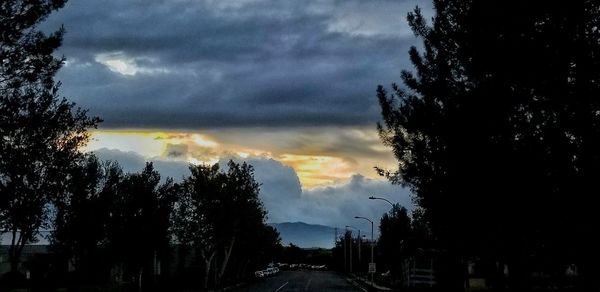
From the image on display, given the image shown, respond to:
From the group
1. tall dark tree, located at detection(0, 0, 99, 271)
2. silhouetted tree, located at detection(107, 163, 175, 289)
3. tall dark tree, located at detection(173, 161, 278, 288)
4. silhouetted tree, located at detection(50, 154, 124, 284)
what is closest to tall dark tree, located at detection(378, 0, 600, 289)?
tall dark tree, located at detection(0, 0, 99, 271)

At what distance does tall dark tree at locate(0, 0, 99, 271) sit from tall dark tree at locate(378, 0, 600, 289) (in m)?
11.1

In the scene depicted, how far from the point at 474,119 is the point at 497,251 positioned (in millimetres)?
3974

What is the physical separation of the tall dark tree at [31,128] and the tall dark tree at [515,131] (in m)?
11.1

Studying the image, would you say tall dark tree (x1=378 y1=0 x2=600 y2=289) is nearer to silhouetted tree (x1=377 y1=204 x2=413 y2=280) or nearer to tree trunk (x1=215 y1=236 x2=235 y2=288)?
tree trunk (x1=215 y1=236 x2=235 y2=288)

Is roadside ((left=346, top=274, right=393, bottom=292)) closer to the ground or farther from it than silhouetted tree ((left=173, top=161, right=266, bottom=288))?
closer to the ground

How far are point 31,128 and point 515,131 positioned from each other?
13.1 metres

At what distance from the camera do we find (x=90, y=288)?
4216 centimetres

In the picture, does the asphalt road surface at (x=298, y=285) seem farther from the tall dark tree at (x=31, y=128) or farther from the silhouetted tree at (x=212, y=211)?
the tall dark tree at (x=31, y=128)

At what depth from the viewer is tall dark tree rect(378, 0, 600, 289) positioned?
743 inches

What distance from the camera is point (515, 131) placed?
2089 cm

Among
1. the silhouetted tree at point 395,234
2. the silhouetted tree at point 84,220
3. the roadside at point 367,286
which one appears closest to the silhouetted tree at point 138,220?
the silhouetted tree at point 84,220

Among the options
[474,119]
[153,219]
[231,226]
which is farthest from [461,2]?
[231,226]

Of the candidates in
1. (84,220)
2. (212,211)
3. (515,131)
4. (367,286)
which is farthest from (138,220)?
(367,286)

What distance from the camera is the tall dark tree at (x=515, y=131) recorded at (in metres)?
18.9
